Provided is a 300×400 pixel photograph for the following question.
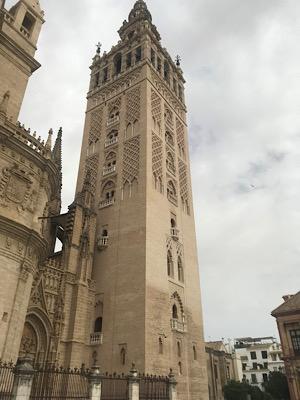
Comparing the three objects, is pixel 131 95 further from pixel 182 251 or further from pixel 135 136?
pixel 182 251

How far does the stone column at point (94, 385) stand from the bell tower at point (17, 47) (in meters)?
12.4

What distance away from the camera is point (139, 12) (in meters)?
40.2

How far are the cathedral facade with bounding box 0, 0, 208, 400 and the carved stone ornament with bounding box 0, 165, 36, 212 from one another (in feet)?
0.16

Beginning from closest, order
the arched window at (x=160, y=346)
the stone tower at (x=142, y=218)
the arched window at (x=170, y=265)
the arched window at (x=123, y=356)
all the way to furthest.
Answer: the arched window at (x=123, y=356) < the arched window at (x=160, y=346) < the stone tower at (x=142, y=218) < the arched window at (x=170, y=265)

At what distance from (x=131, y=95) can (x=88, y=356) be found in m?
21.0

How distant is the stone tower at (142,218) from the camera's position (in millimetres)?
20703

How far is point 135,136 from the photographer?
2816cm

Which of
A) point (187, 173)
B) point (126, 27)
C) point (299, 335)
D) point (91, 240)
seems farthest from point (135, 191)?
point (126, 27)

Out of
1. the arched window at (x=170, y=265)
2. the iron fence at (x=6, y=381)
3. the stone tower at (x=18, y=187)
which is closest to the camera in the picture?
the iron fence at (x=6, y=381)

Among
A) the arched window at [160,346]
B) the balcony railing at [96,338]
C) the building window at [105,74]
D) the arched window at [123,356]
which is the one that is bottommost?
the arched window at [123,356]

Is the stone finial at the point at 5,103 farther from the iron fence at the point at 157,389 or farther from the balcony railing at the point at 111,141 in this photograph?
the iron fence at the point at 157,389

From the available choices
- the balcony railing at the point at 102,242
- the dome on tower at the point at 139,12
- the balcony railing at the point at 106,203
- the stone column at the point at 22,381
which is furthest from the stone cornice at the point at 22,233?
the dome on tower at the point at 139,12

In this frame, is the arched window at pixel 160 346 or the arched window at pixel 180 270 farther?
the arched window at pixel 180 270

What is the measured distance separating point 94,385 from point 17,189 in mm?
8720
